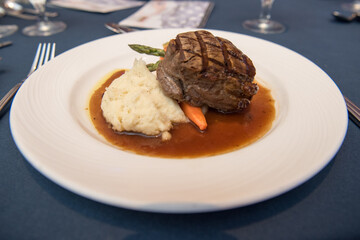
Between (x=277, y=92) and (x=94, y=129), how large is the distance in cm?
212

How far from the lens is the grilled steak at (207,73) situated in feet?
8.40

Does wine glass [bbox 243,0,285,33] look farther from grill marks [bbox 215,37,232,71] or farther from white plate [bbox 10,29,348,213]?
grill marks [bbox 215,37,232,71]

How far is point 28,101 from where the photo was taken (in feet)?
7.80

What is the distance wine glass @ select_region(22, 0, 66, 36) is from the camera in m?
4.58

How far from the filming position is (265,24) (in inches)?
197

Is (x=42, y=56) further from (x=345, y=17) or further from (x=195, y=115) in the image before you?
(x=345, y=17)

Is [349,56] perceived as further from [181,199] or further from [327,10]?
[181,199]

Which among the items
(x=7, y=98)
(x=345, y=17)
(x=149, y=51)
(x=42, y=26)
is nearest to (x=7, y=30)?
(x=42, y=26)

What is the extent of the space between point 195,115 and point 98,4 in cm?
436

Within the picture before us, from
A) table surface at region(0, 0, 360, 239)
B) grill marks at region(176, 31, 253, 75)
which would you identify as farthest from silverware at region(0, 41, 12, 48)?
grill marks at region(176, 31, 253, 75)

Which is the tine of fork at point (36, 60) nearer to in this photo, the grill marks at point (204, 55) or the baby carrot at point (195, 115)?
the baby carrot at point (195, 115)

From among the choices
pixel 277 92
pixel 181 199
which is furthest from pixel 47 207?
pixel 277 92

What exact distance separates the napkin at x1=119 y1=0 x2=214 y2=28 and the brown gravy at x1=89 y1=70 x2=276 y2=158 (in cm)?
233

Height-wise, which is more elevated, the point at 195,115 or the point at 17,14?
the point at 17,14
